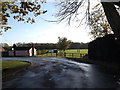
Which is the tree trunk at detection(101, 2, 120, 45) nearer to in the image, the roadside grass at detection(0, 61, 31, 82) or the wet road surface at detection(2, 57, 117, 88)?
the wet road surface at detection(2, 57, 117, 88)

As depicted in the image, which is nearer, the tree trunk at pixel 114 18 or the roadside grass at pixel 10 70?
the tree trunk at pixel 114 18

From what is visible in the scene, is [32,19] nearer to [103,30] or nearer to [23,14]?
[23,14]

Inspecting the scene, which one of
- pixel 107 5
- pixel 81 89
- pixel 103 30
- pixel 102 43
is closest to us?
pixel 81 89

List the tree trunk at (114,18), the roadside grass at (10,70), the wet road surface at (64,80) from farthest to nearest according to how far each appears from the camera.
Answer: the roadside grass at (10,70) → the tree trunk at (114,18) → the wet road surface at (64,80)

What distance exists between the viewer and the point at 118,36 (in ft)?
21.8

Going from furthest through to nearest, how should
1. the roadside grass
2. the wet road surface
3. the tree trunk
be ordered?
the roadside grass
the tree trunk
the wet road surface

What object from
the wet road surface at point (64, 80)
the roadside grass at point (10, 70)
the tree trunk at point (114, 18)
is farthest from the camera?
the roadside grass at point (10, 70)

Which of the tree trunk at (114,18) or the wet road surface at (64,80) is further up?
the tree trunk at (114,18)

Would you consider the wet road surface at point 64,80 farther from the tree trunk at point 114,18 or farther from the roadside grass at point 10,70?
the tree trunk at point 114,18

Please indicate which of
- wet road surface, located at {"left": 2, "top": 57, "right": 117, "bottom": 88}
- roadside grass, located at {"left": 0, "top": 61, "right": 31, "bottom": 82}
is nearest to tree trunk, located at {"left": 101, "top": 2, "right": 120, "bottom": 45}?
wet road surface, located at {"left": 2, "top": 57, "right": 117, "bottom": 88}

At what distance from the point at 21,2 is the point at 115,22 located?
6291mm

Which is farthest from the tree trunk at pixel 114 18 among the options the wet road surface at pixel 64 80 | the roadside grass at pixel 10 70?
the roadside grass at pixel 10 70

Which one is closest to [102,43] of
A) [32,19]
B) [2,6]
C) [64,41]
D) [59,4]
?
[59,4]

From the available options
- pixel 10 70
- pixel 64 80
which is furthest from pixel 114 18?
pixel 10 70
